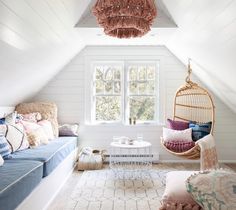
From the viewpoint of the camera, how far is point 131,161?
17.6 ft

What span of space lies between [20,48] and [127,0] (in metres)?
1.48

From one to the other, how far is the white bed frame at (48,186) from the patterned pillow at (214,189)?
154 centimetres

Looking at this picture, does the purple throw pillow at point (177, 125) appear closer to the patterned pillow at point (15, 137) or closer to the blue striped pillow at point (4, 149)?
the patterned pillow at point (15, 137)

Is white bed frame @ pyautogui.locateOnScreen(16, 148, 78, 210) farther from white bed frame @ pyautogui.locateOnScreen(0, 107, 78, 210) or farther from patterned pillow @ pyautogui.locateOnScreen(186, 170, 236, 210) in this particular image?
patterned pillow @ pyautogui.locateOnScreen(186, 170, 236, 210)

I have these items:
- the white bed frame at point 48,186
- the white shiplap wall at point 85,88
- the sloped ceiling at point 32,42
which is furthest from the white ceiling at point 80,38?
the white bed frame at point 48,186

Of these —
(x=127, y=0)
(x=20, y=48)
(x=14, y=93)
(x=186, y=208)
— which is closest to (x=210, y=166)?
(x=186, y=208)

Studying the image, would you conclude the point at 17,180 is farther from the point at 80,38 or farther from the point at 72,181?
the point at 80,38

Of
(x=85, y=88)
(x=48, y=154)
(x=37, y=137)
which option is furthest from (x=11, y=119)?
(x=85, y=88)

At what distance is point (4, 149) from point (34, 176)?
25.1 inches

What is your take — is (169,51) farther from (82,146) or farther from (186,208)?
(186,208)

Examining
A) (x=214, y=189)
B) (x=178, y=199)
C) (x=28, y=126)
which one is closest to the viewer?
(x=214, y=189)

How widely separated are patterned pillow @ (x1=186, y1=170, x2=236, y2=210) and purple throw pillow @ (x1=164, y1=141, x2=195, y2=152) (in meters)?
3.06

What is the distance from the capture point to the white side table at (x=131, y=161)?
4.70 m

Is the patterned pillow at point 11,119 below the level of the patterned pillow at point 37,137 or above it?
above
